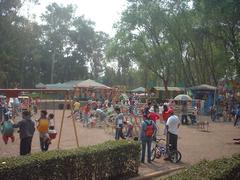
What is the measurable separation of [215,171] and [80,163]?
355 cm

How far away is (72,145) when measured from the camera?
17125 mm

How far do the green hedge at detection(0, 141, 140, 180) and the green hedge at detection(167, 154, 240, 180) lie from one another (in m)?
2.88

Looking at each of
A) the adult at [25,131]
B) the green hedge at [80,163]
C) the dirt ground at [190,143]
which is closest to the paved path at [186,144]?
the dirt ground at [190,143]

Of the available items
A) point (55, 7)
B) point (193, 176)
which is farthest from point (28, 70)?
point (193, 176)

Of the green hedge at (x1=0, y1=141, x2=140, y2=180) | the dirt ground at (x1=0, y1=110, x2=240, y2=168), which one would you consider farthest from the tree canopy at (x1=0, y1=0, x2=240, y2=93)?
the green hedge at (x1=0, y1=141, x2=140, y2=180)

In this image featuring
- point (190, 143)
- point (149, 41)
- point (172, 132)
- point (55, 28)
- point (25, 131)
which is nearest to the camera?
point (25, 131)

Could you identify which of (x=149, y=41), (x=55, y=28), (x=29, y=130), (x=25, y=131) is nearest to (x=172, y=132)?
(x=29, y=130)

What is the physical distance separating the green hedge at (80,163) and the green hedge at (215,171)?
2877 mm

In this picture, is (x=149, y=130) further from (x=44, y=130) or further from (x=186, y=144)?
(x=186, y=144)

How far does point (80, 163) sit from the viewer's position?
1005 centimetres

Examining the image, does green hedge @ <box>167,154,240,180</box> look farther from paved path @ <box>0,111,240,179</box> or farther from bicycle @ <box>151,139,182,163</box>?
bicycle @ <box>151,139,182,163</box>

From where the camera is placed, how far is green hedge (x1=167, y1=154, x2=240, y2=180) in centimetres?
759

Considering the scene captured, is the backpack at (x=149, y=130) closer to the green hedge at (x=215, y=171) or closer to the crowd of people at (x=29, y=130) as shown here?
the crowd of people at (x=29, y=130)

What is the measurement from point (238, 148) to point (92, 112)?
11748mm
